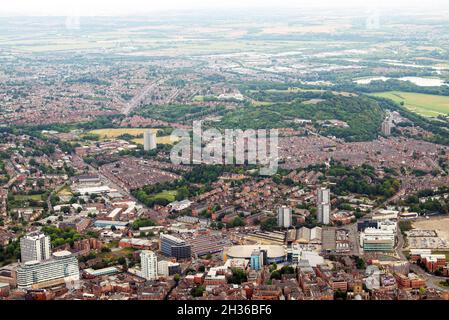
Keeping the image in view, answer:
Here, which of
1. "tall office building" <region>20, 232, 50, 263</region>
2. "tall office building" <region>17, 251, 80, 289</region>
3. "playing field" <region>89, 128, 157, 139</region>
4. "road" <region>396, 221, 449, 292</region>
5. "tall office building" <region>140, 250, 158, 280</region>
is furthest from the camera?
"playing field" <region>89, 128, 157, 139</region>

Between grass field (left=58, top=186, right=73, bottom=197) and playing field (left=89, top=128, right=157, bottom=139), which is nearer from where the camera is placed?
grass field (left=58, top=186, right=73, bottom=197)

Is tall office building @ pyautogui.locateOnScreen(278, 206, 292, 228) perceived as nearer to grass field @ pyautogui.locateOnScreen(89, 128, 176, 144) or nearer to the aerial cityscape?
the aerial cityscape

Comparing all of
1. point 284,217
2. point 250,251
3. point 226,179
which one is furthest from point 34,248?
point 226,179

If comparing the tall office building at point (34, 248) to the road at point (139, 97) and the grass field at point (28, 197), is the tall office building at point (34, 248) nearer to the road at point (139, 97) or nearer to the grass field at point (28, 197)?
the grass field at point (28, 197)

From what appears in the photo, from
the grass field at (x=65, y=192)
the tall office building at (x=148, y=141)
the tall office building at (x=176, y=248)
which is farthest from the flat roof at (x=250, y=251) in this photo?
the tall office building at (x=148, y=141)

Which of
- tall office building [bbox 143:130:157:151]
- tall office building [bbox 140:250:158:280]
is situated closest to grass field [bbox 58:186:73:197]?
tall office building [bbox 143:130:157:151]

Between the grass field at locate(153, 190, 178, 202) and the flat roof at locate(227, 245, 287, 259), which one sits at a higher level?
the flat roof at locate(227, 245, 287, 259)
